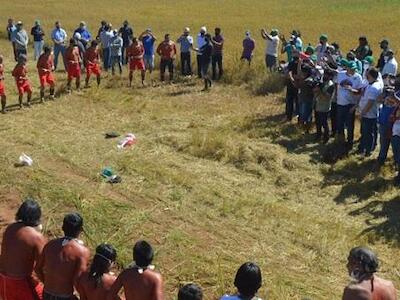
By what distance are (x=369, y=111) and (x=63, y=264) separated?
8.61 meters

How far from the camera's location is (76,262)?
6.41 metres

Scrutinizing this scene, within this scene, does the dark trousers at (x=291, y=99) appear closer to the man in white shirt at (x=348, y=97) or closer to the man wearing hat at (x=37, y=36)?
the man in white shirt at (x=348, y=97)

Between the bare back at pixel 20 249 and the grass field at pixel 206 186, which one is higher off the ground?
the bare back at pixel 20 249

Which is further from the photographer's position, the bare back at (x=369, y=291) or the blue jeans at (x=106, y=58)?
the blue jeans at (x=106, y=58)

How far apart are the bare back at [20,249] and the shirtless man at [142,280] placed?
1161 millimetres

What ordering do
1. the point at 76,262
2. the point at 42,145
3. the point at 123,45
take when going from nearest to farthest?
the point at 76,262
the point at 42,145
the point at 123,45

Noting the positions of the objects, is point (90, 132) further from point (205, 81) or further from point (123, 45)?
point (123, 45)

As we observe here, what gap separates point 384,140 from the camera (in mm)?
13125

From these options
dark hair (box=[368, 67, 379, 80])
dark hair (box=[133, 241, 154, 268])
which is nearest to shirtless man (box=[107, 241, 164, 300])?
dark hair (box=[133, 241, 154, 268])

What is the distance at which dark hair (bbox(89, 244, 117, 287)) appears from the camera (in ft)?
20.0

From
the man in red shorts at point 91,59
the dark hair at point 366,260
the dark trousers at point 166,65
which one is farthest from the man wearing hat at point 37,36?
the dark hair at point 366,260

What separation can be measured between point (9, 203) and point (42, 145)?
309 cm

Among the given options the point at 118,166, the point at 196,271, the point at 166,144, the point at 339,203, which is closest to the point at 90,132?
the point at 166,144

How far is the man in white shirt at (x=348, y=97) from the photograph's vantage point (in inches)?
538
